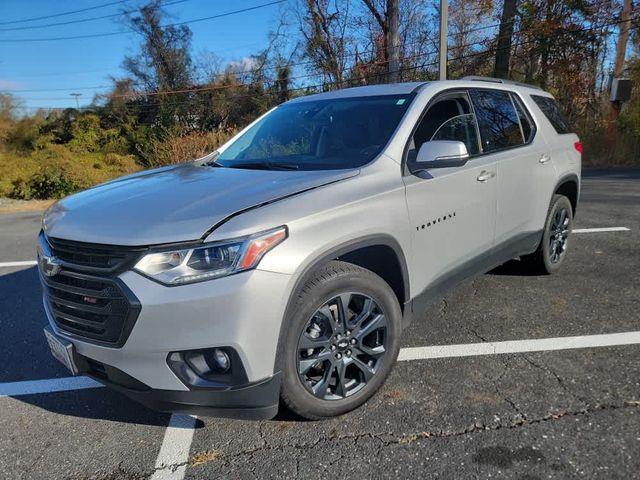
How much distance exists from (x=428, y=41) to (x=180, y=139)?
13.3 m

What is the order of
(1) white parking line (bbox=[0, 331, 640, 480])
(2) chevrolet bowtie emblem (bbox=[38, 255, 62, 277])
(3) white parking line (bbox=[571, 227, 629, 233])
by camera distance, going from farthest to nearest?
(3) white parking line (bbox=[571, 227, 629, 233]), (1) white parking line (bbox=[0, 331, 640, 480]), (2) chevrolet bowtie emblem (bbox=[38, 255, 62, 277])

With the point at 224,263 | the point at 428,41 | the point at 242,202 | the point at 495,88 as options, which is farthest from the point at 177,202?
the point at 428,41

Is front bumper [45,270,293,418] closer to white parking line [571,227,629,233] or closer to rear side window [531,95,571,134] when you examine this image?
rear side window [531,95,571,134]

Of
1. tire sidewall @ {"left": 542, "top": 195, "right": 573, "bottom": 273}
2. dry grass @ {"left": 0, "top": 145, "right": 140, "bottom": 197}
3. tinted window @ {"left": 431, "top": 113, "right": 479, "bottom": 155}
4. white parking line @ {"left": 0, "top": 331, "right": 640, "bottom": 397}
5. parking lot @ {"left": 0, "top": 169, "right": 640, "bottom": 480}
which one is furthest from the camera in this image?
dry grass @ {"left": 0, "top": 145, "right": 140, "bottom": 197}

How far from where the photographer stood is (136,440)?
2623mm

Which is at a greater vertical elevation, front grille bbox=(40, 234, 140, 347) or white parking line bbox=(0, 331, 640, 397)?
front grille bbox=(40, 234, 140, 347)

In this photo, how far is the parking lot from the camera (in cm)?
234

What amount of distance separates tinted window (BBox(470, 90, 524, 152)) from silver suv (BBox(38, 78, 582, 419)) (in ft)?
0.14

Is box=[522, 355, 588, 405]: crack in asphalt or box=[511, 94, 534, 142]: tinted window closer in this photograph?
box=[522, 355, 588, 405]: crack in asphalt

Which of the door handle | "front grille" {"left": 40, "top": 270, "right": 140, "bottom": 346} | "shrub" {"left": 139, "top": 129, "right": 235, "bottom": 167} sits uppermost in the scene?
the door handle

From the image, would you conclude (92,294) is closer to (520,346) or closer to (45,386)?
(45,386)

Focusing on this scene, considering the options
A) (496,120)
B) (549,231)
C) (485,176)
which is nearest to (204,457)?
(485,176)

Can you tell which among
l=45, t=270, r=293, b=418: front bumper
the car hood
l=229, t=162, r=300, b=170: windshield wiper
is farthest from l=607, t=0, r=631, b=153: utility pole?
l=45, t=270, r=293, b=418: front bumper

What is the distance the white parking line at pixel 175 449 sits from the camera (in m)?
2.37
